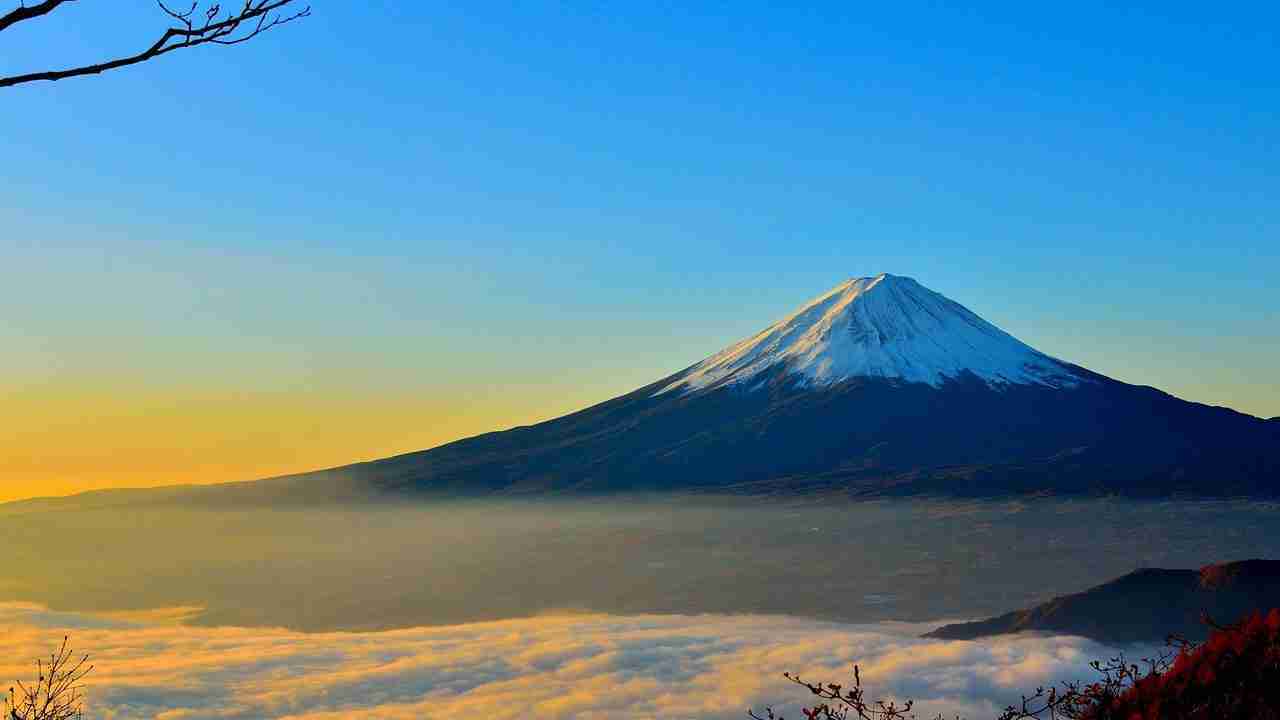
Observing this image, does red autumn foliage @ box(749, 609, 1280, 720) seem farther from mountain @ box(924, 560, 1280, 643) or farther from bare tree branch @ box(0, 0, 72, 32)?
mountain @ box(924, 560, 1280, 643)

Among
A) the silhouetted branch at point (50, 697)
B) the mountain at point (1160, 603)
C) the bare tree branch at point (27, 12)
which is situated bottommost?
the mountain at point (1160, 603)

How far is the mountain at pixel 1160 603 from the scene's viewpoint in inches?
4225

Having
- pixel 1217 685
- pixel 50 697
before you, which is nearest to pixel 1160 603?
pixel 1217 685

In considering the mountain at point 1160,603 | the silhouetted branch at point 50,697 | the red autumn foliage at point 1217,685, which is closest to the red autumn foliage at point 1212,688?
the red autumn foliage at point 1217,685

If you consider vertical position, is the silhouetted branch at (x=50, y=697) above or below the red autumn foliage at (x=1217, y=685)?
above

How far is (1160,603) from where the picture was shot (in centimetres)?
12306

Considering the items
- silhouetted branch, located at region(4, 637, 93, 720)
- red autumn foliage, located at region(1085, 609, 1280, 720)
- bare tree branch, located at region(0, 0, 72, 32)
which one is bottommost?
red autumn foliage, located at region(1085, 609, 1280, 720)

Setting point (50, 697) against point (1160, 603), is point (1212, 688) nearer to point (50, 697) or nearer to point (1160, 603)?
point (50, 697)

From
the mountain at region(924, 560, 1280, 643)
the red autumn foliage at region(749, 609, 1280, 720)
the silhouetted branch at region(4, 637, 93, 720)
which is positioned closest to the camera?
the red autumn foliage at region(749, 609, 1280, 720)

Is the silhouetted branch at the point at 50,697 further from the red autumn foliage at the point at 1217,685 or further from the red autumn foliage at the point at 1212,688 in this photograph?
the red autumn foliage at the point at 1217,685

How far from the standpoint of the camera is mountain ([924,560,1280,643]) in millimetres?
107312

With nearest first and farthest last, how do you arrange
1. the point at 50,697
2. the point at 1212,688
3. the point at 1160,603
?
1. the point at 1212,688
2. the point at 50,697
3. the point at 1160,603

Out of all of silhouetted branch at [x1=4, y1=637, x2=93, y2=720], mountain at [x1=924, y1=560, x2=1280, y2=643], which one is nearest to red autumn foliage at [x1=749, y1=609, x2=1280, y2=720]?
silhouetted branch at [x1=4, y1=637, x2=93, y2=720]

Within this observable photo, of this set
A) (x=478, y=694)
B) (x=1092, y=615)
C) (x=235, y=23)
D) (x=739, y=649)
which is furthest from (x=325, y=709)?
(x=235, y=23)
